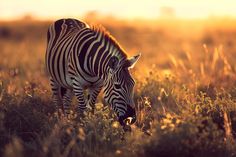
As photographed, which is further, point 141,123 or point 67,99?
point 67,99

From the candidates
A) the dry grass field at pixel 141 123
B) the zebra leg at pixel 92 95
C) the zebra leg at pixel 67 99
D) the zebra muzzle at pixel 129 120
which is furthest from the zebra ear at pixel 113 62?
the zebra leg at pixel 67 99

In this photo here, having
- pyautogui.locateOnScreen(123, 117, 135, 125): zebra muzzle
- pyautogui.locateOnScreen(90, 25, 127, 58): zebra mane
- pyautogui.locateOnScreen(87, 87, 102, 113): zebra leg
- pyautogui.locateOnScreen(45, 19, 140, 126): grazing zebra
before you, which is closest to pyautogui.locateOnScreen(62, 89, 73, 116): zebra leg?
pyautogui.locateOnScreen(45, 19, 140, 126): grazing zebra

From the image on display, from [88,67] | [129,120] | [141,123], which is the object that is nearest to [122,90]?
[129,120]

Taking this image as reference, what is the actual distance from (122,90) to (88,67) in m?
1.15

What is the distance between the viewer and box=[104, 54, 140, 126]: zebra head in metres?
7.54

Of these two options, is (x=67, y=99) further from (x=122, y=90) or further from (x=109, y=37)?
(x=122, y=90)

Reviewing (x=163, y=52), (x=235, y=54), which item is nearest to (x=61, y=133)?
(x=235, y=54)

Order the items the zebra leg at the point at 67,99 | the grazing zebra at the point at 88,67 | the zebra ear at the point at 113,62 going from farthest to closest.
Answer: the zebra leg at the point at 67,99, the zebra ear at the point at 113,62, the grazing zebra at the point at 88,67

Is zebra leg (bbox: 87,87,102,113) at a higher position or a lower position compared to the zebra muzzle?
higher

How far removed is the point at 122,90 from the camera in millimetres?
7621

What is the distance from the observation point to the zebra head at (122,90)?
7539 millimetres

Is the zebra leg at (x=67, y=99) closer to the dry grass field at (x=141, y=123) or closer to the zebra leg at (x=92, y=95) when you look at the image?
the dry grass field at (x=141, y=123)

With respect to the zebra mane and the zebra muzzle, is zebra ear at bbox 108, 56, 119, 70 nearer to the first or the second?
the zebra mane

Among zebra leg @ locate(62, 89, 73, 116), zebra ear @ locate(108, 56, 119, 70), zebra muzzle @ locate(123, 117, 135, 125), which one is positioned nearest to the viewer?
zebra muzzle @ locate(123, 117, 135, 125)
